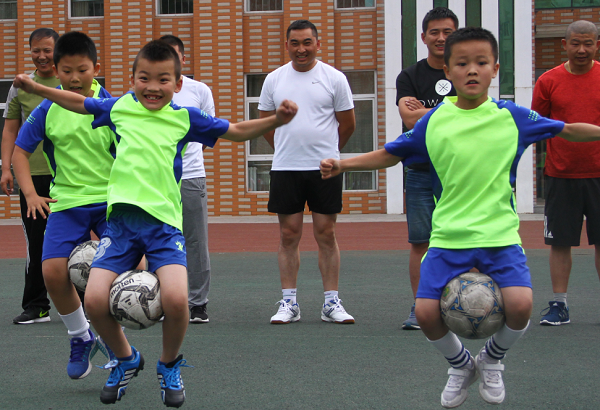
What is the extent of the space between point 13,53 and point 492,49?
16.7 m

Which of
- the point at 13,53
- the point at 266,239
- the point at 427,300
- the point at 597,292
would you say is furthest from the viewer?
the point at 13,53

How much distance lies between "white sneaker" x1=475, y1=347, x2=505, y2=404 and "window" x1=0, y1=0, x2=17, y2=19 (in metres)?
17.7

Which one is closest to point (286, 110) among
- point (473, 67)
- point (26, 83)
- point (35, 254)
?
point (473, 67)

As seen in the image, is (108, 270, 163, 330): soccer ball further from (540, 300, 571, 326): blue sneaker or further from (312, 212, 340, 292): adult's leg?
(540, 300, 571, 326): blue sneaker

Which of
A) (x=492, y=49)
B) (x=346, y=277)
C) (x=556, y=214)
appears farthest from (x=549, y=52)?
(x=492, y=49)

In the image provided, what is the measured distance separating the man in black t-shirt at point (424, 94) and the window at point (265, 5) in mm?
12460

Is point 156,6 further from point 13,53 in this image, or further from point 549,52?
point 549,52

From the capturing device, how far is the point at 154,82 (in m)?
3.78

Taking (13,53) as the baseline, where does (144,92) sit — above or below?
below

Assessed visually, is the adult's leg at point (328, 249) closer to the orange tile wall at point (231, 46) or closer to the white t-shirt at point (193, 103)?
the white t-shirt at point (193, 103)

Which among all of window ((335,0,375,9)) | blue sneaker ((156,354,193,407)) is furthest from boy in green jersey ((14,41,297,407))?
window ((335,0,375,9))

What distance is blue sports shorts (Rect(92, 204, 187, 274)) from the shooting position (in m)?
3.63

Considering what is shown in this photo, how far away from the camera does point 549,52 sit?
18.4m

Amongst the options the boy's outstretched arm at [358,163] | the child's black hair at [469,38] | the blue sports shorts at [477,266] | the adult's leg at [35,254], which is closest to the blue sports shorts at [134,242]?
the boy's outstretched arm at [358,163]
